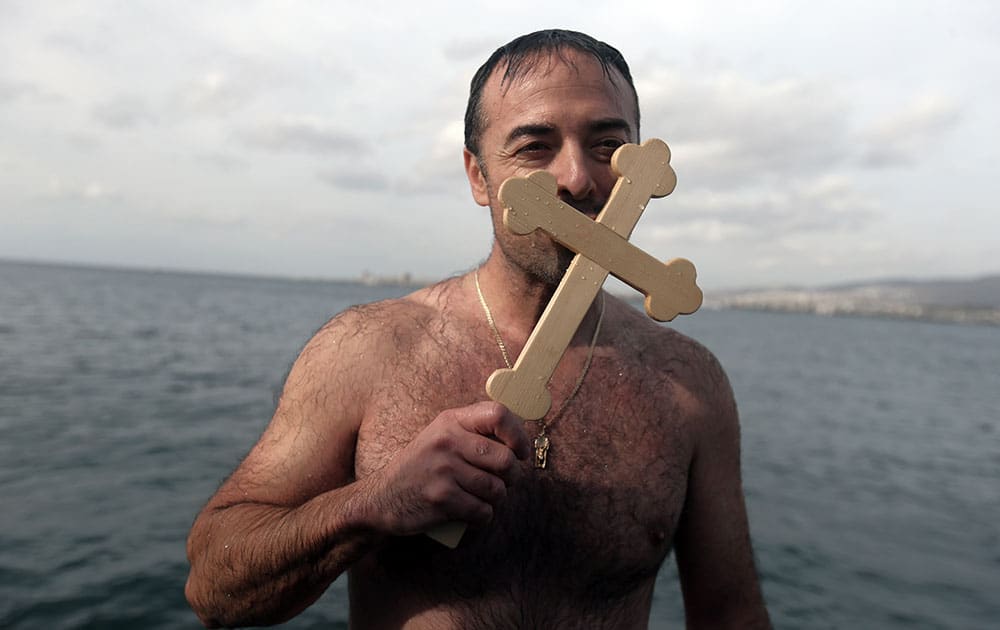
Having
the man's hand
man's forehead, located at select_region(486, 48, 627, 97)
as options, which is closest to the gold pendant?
the man's hand

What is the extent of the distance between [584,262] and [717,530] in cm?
131

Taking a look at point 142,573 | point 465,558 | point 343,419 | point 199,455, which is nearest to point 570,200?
point 343,419

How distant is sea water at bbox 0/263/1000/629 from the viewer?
6.43 metres

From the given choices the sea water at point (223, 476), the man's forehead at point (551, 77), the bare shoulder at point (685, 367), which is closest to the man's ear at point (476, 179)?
the man's forehead at point (551, 77)

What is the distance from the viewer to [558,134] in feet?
6.35

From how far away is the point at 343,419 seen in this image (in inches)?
81.3

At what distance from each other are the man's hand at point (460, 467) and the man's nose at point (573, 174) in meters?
0.64

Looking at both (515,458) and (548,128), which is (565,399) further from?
(548,128)

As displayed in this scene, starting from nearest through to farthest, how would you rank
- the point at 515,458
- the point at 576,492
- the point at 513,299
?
the point at 515,458
the point at 576,492
the point at 513,299

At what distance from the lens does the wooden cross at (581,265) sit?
Answer: 1.54 metres

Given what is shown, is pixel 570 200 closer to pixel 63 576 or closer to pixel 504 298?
pixel 504 298

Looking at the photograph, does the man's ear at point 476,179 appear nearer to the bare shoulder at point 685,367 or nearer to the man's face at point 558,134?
the man's face at point 558,134

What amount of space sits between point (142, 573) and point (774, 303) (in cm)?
19927

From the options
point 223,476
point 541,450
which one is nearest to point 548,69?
point 541,450
